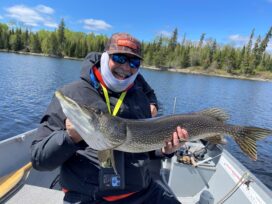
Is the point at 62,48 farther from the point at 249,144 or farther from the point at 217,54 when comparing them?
the point at 249,144

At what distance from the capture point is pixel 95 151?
211cm

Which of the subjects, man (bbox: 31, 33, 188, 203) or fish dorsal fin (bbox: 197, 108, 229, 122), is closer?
man (bbox: 31, 33, 188, 203)

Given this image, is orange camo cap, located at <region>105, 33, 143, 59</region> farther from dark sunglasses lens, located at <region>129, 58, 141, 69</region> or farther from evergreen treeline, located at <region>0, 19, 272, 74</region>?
evergreen treeline, located at <region>0, 19, 272, 74</region>

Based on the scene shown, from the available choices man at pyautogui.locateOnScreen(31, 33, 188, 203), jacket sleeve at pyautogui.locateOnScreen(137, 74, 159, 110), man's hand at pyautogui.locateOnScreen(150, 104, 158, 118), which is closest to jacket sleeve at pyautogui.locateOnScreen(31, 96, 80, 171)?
man at pyautogui.locateOnScreen(31, 33, 188, 203)

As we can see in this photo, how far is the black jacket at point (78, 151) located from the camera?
193 centimetres

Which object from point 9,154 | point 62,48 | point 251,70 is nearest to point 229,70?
point 251,70

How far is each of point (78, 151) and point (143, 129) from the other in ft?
1.71

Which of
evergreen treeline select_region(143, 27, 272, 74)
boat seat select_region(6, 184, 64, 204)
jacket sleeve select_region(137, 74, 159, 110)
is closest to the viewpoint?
boat seat select_region(6, 184, 64, 204)

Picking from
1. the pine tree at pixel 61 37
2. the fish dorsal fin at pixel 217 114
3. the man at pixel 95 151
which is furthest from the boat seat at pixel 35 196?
the pine tree at pixel 61 37

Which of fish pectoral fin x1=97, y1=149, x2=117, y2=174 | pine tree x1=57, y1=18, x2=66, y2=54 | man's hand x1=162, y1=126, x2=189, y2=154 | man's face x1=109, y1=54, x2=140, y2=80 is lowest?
fish pectoral fin x1=97, y1=149, x2=117, y2=174

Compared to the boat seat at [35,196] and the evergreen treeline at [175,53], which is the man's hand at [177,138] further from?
the evergreen treeline at [175,53]

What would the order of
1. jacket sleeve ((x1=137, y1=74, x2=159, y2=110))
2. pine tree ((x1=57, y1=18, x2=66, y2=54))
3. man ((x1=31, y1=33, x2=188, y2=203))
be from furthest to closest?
pine tree ((x1=57, y1=18, x2=66, y2=54))
jacket sleeve ((x1=137, y1=74, x2=159, y2=110))
man ((x1=31, y1=33, x2=188, y2=203))

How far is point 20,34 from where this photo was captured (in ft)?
299

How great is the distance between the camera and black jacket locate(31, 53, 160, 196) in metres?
1.93
